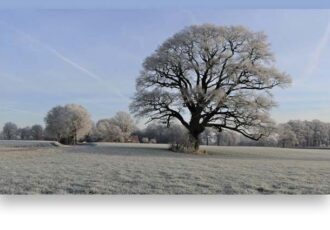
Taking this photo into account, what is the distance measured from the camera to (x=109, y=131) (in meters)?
4.34

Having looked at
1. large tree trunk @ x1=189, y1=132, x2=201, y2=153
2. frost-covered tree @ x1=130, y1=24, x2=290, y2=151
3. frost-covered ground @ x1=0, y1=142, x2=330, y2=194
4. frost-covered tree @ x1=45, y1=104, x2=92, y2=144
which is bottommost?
frost-covered ground @ x1=0, y1=142, x2=330, y2=194

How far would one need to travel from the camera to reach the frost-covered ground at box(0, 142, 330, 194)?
3.91m

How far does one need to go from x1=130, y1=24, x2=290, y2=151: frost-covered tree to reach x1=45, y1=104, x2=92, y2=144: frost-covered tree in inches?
19.4

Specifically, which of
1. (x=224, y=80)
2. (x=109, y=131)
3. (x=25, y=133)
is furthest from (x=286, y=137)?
(x=25, y=133)

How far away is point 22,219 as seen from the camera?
3.81m

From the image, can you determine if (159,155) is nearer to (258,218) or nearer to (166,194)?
(166,194)

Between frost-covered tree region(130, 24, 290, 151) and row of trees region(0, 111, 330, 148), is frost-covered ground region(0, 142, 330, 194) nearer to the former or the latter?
row of trees region(0, 111, 330, 148)

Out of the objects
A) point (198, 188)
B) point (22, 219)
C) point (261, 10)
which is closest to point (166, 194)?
point (198, 188)

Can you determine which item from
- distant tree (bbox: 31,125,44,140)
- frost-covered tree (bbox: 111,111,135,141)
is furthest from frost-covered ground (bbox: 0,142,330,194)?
frost-covered tree (bbox: 111,111,135,141)

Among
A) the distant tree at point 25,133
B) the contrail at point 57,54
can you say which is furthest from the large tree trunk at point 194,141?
the distant tree at point 25,133

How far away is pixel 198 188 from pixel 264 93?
114 cm

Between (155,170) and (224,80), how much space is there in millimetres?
1094

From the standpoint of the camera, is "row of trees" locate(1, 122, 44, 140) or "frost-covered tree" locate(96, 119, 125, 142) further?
A: "frost-covered tree" locate(96, 119, 125, 142)

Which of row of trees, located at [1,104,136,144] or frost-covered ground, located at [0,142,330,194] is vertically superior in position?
row of trees, located at [1,104,136,144]
